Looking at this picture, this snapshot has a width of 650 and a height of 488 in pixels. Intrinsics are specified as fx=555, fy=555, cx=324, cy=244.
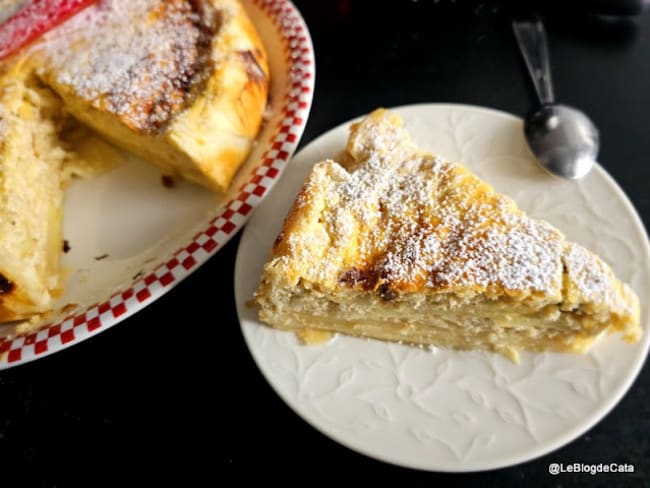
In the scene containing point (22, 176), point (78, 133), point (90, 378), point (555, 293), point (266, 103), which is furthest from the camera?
point (78, 133)

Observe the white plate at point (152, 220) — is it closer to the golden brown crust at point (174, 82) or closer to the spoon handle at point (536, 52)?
the golden brown crust at point (174, 82)

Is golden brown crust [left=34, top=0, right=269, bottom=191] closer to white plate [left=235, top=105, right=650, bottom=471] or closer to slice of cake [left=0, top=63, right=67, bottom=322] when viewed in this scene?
slice of cake [left=0, top=63, right=67, bottom=322]

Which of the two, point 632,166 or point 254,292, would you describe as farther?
point 632,166

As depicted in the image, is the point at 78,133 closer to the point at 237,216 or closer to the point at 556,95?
the point at 237,216

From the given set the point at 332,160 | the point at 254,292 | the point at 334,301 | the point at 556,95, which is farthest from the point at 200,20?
the point at 556,95

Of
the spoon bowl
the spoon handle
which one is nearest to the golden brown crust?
the spoon bowl

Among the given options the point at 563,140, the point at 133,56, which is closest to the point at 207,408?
the point at 133,56
